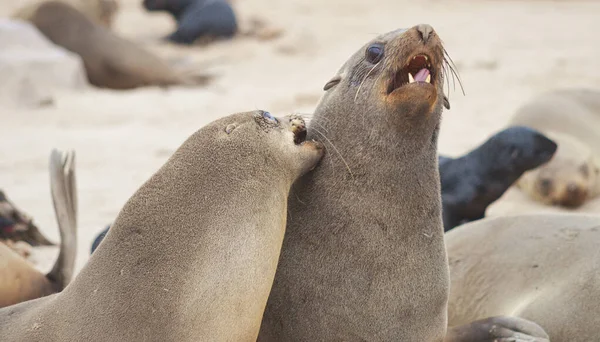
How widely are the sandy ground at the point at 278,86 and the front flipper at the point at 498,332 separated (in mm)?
2408

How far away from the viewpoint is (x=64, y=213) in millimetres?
4387

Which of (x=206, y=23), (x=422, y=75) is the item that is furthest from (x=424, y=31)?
(x=206, y=23)

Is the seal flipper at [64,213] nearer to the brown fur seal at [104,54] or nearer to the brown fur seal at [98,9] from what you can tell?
the brown fur seal at [104,54]

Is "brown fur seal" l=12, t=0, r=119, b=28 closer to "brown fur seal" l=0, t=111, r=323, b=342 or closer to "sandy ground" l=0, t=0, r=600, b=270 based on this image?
"sandy ground" l=0, t=0, r=600, b=270

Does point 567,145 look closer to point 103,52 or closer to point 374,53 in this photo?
point 374,53

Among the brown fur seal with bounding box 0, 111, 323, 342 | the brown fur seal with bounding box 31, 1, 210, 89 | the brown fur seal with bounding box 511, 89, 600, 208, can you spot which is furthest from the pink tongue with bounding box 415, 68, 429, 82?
the brown fur seal with bounding box 31, 1, 210, 89

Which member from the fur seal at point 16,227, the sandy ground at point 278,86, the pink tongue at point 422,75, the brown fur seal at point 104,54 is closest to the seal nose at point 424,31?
the pink tongue at point 422,75

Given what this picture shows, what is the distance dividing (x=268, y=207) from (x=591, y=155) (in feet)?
16.6

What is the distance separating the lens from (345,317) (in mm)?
3057

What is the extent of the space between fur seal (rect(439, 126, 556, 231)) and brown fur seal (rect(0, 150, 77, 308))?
2501 mm

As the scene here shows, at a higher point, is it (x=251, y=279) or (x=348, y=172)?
(x=348, y=172)

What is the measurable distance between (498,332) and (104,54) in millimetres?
8062

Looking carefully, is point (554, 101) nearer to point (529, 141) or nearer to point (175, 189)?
point (529, 141)

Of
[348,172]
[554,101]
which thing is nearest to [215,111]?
[554,101]
